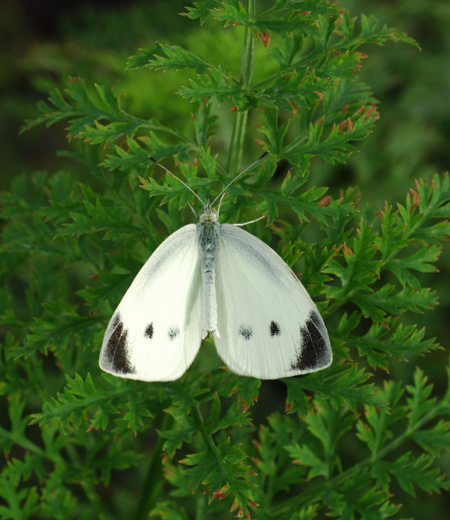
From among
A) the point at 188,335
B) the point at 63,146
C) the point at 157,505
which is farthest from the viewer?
the point at 63,146

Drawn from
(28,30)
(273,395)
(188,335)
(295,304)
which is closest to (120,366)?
(188,335)

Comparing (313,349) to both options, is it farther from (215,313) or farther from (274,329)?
(215,313)

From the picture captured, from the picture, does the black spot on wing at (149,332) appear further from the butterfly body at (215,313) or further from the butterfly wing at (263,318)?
the butterfly wing at (263,318)

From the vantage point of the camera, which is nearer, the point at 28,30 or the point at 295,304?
the point at 295,304

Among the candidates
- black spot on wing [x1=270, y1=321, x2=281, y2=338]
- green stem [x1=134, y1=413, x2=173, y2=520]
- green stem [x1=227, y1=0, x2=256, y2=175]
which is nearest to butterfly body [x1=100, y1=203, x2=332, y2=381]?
black spot on wing [x1=270, y1=321, x2=281, y2=338]

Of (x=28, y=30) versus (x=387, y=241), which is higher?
(x=28, y=30)

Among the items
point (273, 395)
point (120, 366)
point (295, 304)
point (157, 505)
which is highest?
point (295, 304)

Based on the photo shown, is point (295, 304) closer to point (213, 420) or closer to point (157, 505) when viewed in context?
point (213, 420)

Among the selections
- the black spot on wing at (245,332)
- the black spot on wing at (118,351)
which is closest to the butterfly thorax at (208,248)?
the black spot on wing at (245,332)
